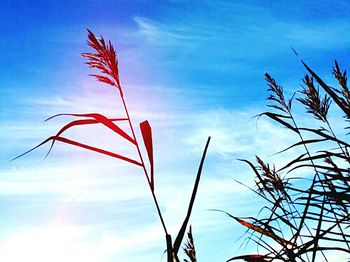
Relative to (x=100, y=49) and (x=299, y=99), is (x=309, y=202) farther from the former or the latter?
(x=299, y=99)

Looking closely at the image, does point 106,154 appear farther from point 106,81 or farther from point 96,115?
point 106,81

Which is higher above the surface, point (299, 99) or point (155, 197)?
point (299, 99)

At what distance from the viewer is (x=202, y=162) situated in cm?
180

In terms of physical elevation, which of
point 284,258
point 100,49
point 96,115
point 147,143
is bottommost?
point 284,258

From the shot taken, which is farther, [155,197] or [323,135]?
[323,135]

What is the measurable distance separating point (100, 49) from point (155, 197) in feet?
3.55

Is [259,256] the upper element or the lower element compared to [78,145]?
lower

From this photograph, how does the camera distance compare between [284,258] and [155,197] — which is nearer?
[155,197]

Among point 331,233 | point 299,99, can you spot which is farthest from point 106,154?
point 299,99

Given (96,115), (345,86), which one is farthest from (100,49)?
(345,86)

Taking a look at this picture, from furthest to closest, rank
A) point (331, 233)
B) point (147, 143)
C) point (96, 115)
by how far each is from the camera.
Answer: point (331, 233)
point (96, 115)
point (147, 143)

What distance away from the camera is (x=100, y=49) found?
2486 millimetres

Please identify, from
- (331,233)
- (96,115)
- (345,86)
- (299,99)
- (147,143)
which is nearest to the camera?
(147,143)

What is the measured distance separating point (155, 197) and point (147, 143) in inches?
9.8
